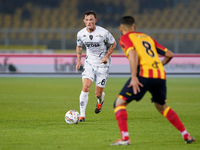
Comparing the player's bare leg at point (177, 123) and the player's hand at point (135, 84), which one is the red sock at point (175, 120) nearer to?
the player's bare leg at point (177, 123)

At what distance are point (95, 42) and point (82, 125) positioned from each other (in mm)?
1891

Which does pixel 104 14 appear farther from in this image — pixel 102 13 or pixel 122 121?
pixel 122 121

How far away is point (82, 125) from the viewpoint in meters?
7.03

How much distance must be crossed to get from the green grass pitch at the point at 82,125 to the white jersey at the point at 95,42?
1298 mm

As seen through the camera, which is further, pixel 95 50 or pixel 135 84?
pixel 95 50

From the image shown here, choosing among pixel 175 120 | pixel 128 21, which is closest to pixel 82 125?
pixel 175 120

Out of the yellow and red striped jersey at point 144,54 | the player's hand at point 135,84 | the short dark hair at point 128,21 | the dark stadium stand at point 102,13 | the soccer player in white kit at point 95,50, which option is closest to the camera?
the player's hand at point 135,84

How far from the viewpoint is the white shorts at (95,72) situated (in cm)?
786

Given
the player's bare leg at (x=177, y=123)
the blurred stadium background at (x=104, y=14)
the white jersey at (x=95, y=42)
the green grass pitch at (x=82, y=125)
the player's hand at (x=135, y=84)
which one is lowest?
the green grass pitch at (x=82, y=125)

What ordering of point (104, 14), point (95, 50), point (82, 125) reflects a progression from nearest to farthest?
point (82, 125) → point (95, 50) → point (104, 14)

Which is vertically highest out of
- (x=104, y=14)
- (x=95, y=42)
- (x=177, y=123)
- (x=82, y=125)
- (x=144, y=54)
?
(x=104, y=14)

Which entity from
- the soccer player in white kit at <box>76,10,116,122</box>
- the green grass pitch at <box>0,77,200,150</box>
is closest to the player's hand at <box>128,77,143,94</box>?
the green grass pitch at <box>0,77,200,150</box>

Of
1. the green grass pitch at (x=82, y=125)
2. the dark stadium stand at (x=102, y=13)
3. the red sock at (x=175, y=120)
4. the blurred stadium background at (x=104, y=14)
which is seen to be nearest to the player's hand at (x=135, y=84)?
the red sock at (x=175, y=120)

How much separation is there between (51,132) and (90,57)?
2374 millimetres
